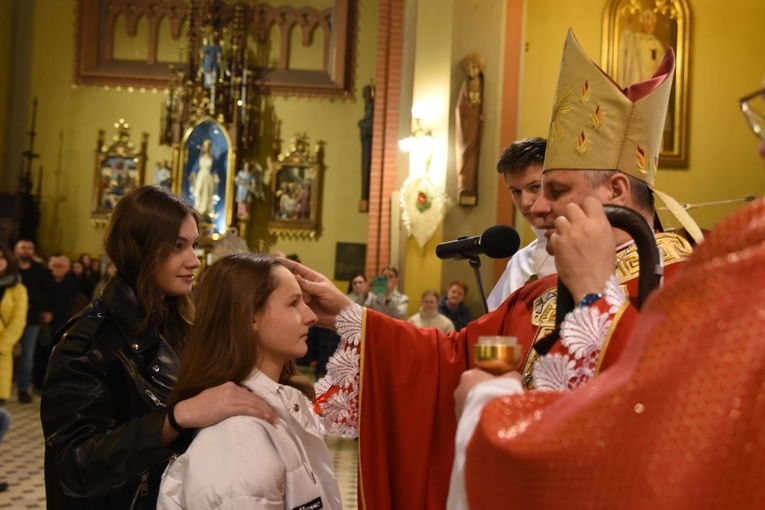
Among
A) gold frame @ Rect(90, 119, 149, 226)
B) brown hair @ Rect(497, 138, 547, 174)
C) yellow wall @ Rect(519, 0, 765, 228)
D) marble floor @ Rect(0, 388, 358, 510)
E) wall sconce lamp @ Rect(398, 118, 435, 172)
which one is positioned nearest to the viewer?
brown hair @ Rect(497, 138, 547, 174)

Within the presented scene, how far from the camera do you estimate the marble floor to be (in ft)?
19.9

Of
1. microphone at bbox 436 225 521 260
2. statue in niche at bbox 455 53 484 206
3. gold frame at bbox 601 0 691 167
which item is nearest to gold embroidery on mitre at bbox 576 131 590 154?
microphone at bbox 436 225 521 260

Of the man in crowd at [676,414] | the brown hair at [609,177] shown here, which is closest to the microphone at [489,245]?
the brown hair at [609,177]

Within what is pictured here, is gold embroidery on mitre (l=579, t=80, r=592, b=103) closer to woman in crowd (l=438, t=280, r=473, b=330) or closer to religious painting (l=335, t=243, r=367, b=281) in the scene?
woman in crowd (l=438, t=280, r=473, b=330)

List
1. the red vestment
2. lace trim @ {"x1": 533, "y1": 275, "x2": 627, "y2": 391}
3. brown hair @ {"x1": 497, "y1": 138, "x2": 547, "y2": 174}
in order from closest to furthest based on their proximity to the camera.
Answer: the red vestment < lace trim @ {"x1": 533, "y1": 275, "x2": 627, "y2": 391} < brown hair @ {"x1": 497, "y1": 138, "x2": 547, "y2": 174}

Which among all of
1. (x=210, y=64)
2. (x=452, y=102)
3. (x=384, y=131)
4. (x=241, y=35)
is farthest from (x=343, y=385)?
(x=241, y=35)

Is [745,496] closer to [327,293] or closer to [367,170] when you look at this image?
[327,293]

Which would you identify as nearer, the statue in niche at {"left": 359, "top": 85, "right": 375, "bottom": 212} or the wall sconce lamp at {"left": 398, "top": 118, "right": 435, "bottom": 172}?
the wall sconce lamp at {"left": 398, "top": 118, "right": 435, "bottom": 172}

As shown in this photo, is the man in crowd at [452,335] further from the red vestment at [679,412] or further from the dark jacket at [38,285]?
the dark jacket at [38,285]

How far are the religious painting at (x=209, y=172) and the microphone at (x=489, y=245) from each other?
1403cm

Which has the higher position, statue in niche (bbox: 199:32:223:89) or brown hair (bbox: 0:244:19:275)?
statue in niche (bbox: 199:32:223:89)

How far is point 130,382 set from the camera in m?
2.34

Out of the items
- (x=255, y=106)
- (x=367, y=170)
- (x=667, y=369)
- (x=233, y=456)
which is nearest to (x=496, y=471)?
(x=667, y=369)

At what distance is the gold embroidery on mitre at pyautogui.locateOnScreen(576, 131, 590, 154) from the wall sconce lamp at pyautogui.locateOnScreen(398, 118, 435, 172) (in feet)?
28.8
